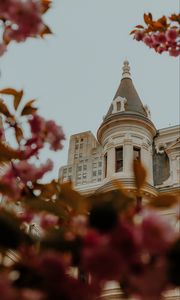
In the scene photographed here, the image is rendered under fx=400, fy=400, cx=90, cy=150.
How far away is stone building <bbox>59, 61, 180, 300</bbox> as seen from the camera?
12.3 meters

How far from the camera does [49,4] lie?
8.30 feet

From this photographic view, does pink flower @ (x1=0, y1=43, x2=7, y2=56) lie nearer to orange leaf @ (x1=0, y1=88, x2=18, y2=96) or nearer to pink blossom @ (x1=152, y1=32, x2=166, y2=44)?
orange leaf @ (x1=0, y1=88, x2=18, y2=96)

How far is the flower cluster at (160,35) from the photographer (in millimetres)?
3328

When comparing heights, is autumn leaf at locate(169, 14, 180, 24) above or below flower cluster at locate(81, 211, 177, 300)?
above

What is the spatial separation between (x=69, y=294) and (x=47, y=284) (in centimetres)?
6

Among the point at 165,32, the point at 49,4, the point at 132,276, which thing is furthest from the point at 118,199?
the point at 165,32

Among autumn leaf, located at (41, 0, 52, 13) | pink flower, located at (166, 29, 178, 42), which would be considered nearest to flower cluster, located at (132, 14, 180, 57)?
pink flower, located at (166, 29, 178, 42)

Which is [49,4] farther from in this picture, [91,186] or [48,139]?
[91,186]

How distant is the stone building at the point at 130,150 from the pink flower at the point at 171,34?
8.23m

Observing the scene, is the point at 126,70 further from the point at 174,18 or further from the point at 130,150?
the point at 174,18

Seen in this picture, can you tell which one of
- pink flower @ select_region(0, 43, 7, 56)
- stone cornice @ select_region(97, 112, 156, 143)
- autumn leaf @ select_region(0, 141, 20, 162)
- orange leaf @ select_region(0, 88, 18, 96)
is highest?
stone cornice @ select_region(97, 112, 156, 143)

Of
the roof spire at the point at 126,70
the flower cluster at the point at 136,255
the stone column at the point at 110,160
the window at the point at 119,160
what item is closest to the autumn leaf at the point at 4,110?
the flower cluster at the point at 136,255

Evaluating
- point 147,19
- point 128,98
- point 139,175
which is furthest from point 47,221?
point 128,98

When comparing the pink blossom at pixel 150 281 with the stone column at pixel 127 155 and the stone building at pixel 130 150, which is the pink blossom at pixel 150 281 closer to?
the stone building at pixel 130 150
